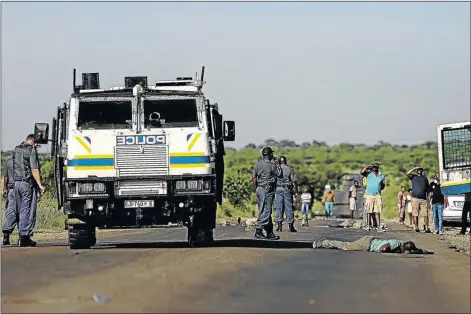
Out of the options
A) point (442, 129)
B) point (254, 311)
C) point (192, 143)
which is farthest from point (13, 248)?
point (442, 129)

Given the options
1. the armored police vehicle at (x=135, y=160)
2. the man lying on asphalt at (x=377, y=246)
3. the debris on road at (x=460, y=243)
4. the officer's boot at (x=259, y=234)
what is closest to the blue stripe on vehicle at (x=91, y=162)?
the armored police vehicle at (x=135, y=160)

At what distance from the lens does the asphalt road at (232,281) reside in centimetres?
980

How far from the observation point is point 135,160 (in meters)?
17.6

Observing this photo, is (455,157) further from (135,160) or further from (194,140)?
(135,160)

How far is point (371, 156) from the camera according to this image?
6152 inches

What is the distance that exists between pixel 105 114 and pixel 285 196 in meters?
7.78

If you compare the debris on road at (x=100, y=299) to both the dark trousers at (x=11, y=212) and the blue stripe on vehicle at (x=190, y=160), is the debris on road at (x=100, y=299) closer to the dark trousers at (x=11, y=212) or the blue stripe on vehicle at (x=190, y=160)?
the blue stripe on vehicle at (x=190, y=160)

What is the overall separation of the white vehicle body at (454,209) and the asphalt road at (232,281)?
1408 centimetres

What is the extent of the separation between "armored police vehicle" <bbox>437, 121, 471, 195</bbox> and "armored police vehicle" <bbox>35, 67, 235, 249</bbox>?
7639 millimetres

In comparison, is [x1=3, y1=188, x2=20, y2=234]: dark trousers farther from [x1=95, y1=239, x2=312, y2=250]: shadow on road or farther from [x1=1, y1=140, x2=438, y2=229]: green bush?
[x1=1, y1=140, x2=438, y2=229]: green bush

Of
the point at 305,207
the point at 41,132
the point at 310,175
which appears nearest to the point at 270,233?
the point at 41,132

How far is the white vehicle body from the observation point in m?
29.7

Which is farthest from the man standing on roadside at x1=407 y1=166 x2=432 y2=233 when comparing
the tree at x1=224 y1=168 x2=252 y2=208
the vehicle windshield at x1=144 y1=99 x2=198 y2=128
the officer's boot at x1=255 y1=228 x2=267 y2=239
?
the tree at x1=224 y1=168 x2=252 y2=208

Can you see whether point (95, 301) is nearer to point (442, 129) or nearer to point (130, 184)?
point (130, 184)
